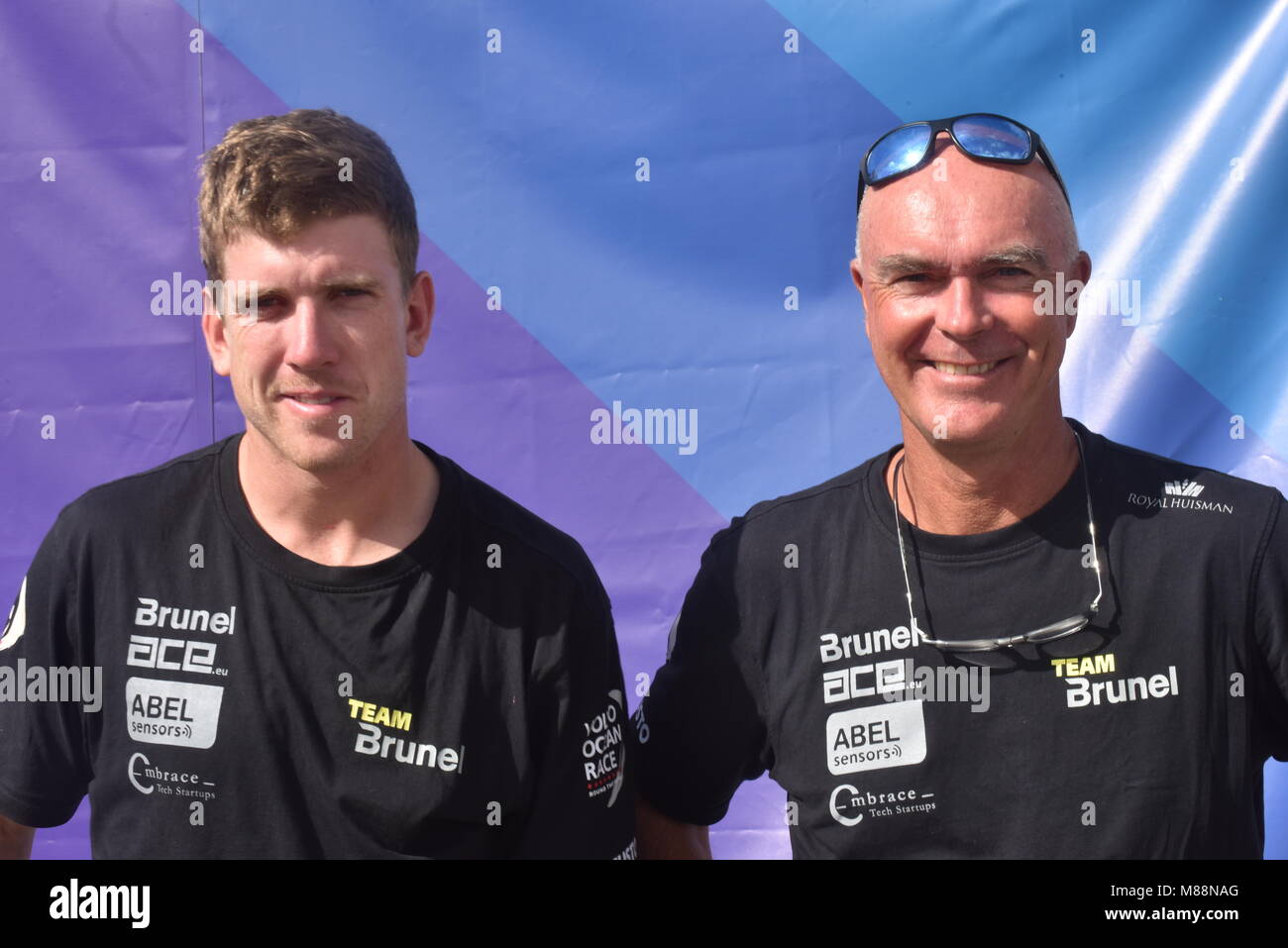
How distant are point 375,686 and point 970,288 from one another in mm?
1155

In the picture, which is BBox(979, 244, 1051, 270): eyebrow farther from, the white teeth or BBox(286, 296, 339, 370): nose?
BBox(286, 296, 339, 370): nose

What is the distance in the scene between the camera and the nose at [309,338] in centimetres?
175

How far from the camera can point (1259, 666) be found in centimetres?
182

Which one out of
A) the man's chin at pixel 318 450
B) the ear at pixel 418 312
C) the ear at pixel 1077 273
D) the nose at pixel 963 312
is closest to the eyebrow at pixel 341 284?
the ear at pixel 418 312

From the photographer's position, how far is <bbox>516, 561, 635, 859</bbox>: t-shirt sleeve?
1.84m

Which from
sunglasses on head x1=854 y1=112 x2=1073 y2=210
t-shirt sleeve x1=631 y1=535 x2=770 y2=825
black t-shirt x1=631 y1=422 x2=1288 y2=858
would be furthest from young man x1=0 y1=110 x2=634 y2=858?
sunglasses on head x1=854 y1=112 x2=1073 y2=210

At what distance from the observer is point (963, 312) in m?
1.81

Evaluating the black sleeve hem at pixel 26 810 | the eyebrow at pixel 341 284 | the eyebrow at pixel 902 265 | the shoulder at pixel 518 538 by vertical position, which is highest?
the eyebrow at pixel 902 265

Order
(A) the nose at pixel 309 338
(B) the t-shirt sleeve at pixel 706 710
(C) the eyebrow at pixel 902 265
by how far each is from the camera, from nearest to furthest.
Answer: (A) the nose at pixel 309 338 < (C) the eyebrow at pixel 902 265 < (B) the t-shirt sleeve at pixel 706 710

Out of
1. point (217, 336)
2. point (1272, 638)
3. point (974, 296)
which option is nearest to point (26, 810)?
point (217, 336)

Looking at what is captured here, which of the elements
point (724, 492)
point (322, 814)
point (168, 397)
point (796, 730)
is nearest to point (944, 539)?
point (796, 730)

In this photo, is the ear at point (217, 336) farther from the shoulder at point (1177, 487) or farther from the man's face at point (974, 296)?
the shoulder at point (1177, 487)

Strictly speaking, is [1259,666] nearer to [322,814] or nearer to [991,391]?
[991,391]

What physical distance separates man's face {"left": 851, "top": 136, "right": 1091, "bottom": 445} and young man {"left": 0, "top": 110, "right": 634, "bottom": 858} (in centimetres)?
68
